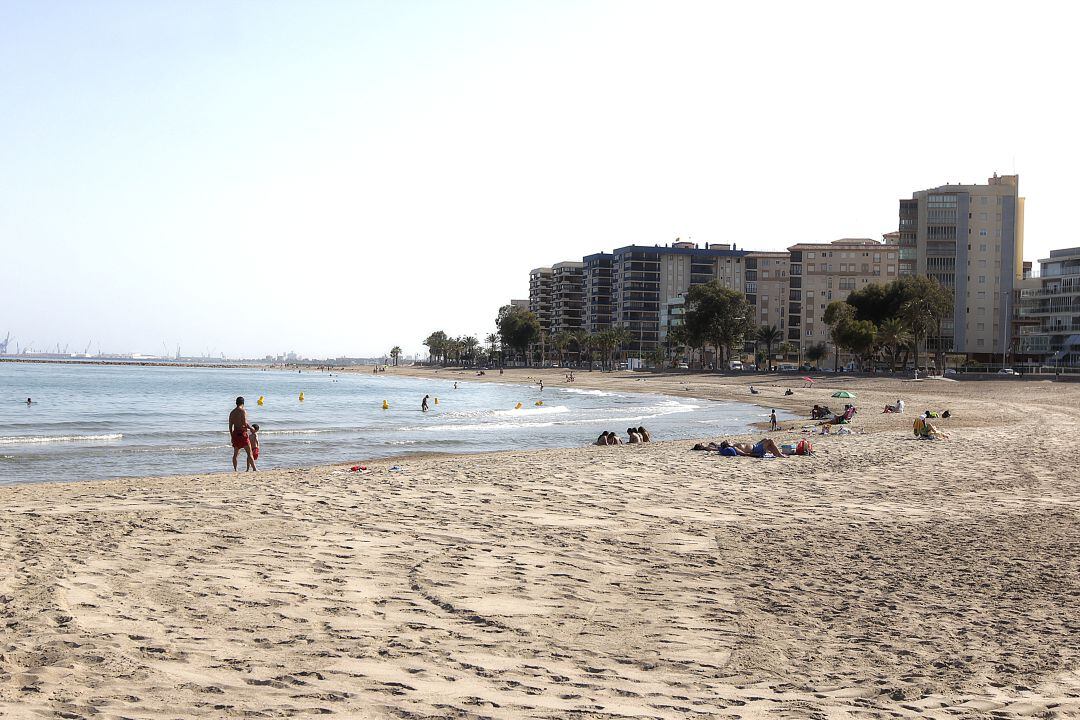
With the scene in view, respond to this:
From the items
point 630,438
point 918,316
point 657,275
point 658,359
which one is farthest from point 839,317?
point 630,438

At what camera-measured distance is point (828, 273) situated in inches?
5674

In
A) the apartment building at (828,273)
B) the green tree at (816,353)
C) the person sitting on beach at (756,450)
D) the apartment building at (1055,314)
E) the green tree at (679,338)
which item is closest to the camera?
the person sitting on beach at (756,450)

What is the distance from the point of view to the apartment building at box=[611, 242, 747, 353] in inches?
6831

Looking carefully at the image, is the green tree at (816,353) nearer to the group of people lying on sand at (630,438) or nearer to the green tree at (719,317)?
the green tree at (719,317)

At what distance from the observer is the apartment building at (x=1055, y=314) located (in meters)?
102

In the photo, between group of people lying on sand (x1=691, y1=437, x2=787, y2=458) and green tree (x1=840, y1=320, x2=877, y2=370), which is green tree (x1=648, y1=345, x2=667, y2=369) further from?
group of people lying on sand (x1=691, y1=437, x2=787, y2=458)

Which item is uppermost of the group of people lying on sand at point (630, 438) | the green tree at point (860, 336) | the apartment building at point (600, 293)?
the apartment building at point (600, 293)

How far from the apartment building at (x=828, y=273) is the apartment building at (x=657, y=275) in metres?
25.3

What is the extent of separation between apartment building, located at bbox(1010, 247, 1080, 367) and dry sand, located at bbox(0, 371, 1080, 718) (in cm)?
10353

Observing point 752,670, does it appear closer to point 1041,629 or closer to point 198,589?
point 1041,629

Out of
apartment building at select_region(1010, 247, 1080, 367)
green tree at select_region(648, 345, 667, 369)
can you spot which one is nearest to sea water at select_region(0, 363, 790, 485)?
apartment building at select_region(1010, 247, 1080, 367)

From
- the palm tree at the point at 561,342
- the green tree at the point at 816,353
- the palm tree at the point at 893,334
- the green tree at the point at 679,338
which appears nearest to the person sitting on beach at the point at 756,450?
the palm tree at the point at 893,334

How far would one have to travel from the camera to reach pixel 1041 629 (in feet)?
22.1

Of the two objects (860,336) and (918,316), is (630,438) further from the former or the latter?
(918,316)
